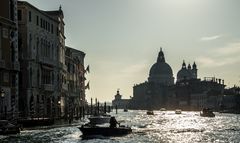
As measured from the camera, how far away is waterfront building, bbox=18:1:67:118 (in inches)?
2549

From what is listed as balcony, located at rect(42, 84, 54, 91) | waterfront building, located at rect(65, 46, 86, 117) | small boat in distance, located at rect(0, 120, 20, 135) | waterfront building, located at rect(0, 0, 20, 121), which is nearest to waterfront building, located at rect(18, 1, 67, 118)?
balcony, located at rect(42, 84, 54, 91)

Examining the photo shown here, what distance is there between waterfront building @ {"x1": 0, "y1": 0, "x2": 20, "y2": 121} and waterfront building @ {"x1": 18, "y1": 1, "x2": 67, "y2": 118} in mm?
3391

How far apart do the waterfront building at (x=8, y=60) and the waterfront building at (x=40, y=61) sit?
339cm

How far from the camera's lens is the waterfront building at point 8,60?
5384 cm

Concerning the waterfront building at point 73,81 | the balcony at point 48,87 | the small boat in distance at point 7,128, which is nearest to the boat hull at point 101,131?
the small boat in distance at point 7,128

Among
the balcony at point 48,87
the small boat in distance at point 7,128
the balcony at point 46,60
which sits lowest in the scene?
the small boat in distance at point 7,128

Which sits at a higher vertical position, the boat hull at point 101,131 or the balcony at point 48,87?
the balcony at point 48,87

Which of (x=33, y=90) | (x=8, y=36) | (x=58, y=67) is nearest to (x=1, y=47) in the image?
(x=8, y=36)

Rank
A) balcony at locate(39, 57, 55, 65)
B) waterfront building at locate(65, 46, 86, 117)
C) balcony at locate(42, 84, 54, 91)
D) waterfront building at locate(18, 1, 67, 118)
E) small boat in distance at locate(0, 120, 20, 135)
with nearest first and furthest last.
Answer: small boat in distance at locate(0, 120, 20, 135) < waterfront building at locate(18, 1, 67, 118) < balcony at locate(39, 57, 55, 65) < balcony at locate(42, 84, 54, 91) < waterfront building at locate(65, 46, 86, 117)

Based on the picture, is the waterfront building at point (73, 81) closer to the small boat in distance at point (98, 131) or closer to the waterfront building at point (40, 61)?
the waterfront building at point (40, 61)

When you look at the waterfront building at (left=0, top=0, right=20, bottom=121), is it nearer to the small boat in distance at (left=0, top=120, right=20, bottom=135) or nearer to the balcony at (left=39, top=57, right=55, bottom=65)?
the small boat in distance at (left=0, top=120, right=20, bottom=135)

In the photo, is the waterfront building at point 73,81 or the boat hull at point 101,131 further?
the waterfront building at point 73,81

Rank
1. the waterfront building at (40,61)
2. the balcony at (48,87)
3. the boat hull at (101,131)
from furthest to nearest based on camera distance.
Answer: the balcony at (48,87), the waterfront building at (40,61), the boat hull at (101,131)

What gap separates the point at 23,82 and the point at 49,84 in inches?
276
